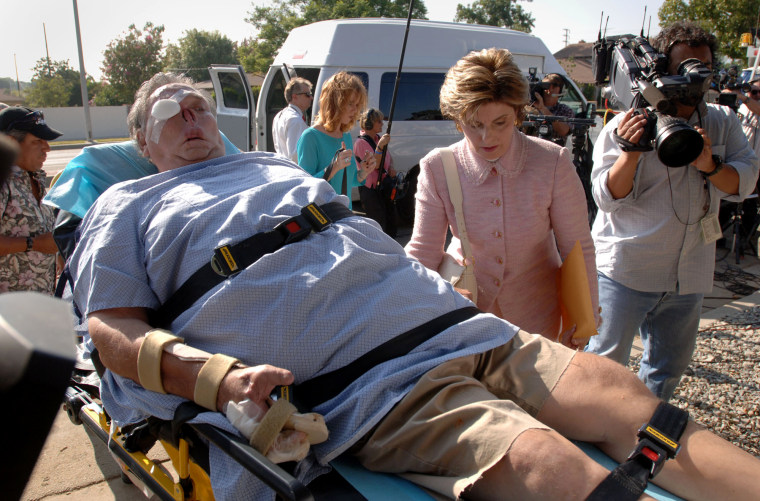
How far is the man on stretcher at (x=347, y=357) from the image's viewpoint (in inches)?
54.4

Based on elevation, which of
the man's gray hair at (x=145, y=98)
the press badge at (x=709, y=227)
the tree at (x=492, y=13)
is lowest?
the press badge at (x=709, y=227)

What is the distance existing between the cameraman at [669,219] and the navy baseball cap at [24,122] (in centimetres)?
295

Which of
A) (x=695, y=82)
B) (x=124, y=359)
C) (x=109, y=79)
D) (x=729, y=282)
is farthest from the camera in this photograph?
(x=109, y=79)

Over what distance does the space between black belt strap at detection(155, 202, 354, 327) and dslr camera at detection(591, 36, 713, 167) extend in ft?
4.34

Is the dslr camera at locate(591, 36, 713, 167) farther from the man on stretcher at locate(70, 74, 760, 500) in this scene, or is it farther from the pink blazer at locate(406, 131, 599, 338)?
the man on stretcher at locate(70, 74, 760, 500)

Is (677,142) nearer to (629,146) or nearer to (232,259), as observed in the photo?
(629,146)

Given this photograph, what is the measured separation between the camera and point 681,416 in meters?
1.49

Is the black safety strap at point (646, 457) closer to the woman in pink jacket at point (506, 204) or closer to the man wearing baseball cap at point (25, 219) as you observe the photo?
the woman in pink jacket at point (506, 204)

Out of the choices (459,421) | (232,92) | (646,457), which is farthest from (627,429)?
(232,92)

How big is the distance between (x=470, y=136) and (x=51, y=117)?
1383 inches

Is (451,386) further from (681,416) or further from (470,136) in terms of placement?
(470,136)

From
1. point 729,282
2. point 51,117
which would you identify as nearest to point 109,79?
point 51,117

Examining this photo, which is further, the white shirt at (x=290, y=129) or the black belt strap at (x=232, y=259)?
the white shirt at (x=290, y=129)

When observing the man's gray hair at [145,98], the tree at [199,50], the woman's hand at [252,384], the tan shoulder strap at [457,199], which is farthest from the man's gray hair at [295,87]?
the tree at [199,50]
